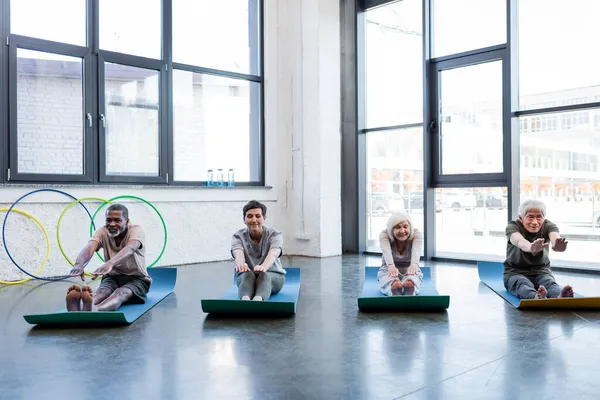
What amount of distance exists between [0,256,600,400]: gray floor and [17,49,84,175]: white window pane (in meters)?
1.96

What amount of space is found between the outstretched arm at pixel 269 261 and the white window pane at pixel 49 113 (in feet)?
9.29

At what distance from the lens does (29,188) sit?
548 centimetres

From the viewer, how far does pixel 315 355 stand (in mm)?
2814

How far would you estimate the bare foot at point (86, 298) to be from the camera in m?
3.52

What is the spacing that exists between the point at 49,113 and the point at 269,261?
3137 millimetres

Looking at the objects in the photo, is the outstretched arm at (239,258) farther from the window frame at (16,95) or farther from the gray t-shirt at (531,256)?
the window frame at (16,95)

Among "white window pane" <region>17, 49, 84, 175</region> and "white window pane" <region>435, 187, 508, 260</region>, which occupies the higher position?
"white window pane" <region>17, 49, 84, 175</region>

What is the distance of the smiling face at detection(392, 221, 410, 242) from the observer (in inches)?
169

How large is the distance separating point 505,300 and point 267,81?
4479mm

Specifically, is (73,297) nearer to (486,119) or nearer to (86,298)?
(86,298)

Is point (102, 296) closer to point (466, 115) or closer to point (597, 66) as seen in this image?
point (466, 115)

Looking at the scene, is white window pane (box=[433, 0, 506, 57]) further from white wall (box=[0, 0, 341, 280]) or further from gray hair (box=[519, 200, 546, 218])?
gray hair (box=[519, 200, 546, 218])

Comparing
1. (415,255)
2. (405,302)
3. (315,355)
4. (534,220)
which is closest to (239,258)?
(405,302)

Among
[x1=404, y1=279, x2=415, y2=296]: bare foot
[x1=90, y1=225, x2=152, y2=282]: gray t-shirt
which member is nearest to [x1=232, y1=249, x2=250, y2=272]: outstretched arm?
[x1=90, y1=225, x2=152, y2=282]: gray t-shirt
